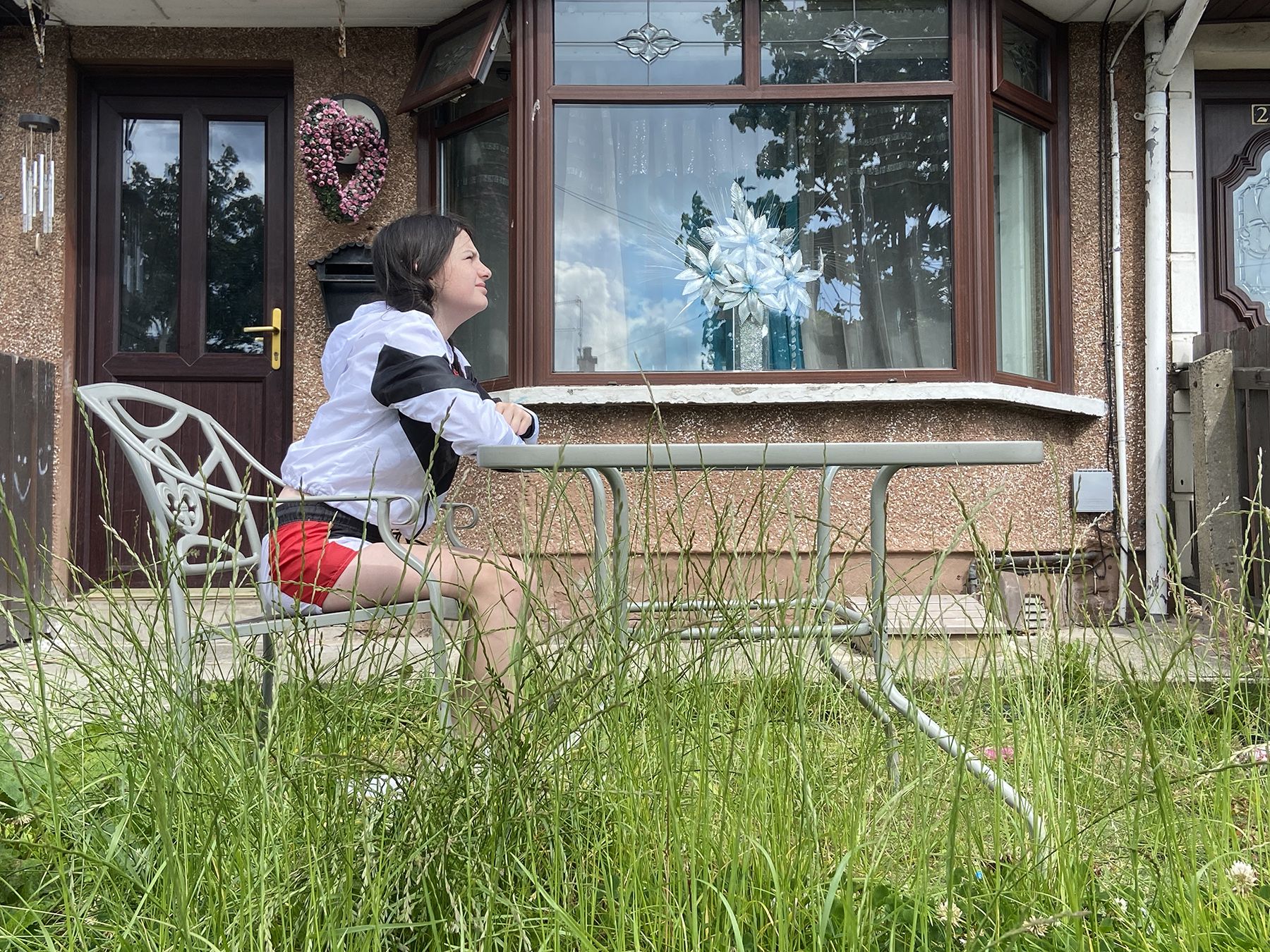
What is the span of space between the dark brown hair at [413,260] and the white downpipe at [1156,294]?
3.73 metres

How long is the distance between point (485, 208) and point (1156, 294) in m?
3.15

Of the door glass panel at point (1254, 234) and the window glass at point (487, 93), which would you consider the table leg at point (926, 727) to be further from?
the door glass panel at point (1254, 234)

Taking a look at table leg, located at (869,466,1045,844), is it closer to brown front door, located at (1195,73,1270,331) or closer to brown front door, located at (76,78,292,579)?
brown front door, located at (76,78,292,579)

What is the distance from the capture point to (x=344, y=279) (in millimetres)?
5004

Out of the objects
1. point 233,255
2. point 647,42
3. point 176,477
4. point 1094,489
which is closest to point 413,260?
point 176,477

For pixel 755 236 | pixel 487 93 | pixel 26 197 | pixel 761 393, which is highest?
pixel 487 93

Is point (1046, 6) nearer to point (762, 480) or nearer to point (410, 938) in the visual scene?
point (762, 480)

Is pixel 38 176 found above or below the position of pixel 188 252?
above

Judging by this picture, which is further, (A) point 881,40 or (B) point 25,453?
(A) point 881,40

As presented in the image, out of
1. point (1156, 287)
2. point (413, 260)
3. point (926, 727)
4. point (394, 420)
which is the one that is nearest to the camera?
point (926, 727)

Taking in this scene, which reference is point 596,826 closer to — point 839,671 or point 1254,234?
point 839,671

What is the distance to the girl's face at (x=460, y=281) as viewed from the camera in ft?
8.02

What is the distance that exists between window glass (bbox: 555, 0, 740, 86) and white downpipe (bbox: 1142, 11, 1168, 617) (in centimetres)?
197

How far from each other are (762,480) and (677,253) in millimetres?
3767
